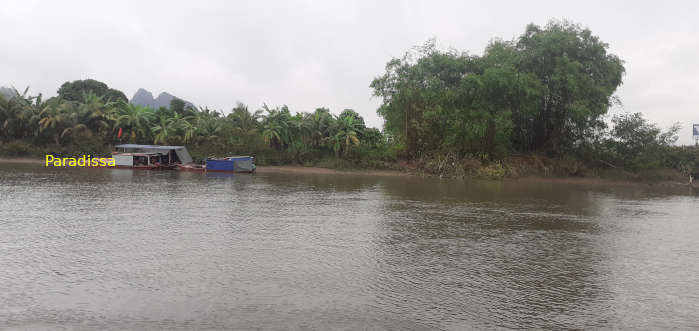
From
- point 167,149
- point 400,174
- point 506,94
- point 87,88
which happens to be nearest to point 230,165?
point 167,149

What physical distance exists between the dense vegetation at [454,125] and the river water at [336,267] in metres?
20.4

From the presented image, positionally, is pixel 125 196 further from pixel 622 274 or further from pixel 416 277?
pixel 622 274

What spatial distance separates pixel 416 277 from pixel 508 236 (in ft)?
17.8

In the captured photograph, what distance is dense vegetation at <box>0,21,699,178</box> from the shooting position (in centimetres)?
3666

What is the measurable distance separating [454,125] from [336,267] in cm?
3196

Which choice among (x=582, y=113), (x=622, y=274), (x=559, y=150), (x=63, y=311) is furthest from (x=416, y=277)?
(x=559, y=150)

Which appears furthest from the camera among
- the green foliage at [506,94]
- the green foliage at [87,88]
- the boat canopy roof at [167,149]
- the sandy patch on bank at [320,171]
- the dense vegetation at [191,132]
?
the green foliage at [87,88]

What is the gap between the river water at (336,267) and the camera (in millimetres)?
6695

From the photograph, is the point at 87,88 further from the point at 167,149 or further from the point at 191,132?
the point at 167,149

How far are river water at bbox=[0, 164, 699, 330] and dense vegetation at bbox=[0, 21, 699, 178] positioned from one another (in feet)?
66.9

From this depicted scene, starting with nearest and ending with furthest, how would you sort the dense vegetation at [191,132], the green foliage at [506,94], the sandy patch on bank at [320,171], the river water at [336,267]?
the river water at [336,267] < the green foliage at [506,94] < the sandy patch on bank at [320,171] < the dense vegetation at [191,132]

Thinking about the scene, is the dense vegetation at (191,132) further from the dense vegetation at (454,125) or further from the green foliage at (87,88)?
the green foliage at (87,88)

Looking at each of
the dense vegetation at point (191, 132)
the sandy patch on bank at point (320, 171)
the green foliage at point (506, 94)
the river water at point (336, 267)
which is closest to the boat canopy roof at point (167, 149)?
the dense vegetation at point (191, 132)

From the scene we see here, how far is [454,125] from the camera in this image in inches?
1549
